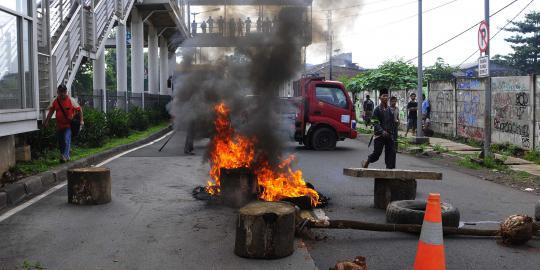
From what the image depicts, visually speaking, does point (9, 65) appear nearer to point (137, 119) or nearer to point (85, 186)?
point (85, 186)

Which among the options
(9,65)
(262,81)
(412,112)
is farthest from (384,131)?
(412,112)

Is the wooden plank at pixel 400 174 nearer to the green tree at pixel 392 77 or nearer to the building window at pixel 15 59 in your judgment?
the building window at pixel 15 59

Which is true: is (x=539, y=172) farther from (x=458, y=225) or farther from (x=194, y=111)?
(x=194, y=111)

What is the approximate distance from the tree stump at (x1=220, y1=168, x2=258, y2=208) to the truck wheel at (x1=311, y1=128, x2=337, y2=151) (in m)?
8.32

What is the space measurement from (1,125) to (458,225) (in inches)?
258

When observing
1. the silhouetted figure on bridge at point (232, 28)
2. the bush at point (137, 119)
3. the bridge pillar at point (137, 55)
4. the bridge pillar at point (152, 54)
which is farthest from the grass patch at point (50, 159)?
the bridge pillar at point (152, 54)

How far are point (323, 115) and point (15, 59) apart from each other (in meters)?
8.58

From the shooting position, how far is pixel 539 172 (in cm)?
1082

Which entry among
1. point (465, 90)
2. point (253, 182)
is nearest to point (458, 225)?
point (253, 182)

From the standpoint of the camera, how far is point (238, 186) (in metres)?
6.93

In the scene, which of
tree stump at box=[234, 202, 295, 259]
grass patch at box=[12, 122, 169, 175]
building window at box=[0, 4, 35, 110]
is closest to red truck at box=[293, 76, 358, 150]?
grass patch at box=[12, 122, 169, 175]

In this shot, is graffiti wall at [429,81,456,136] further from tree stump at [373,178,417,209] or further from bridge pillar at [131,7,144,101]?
bridge pillar at [131,7,144,101]

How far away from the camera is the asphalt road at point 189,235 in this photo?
466 cm

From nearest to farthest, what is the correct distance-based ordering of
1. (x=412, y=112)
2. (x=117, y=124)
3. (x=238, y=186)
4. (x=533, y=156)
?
(x=238, y=186), (x=533, y=156), (x=117, y=124), (x=412, y=112)
